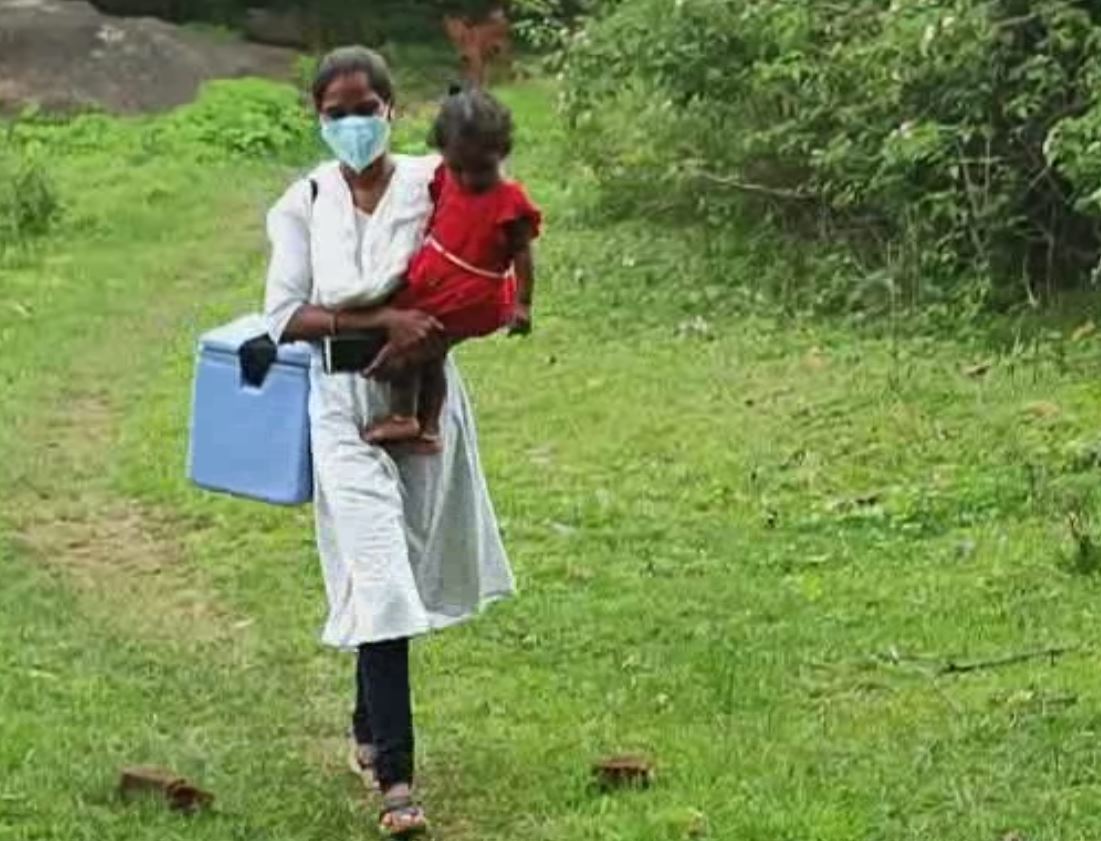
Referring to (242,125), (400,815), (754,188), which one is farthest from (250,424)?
(242,125)

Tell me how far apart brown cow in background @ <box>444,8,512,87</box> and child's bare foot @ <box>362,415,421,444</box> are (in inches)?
711

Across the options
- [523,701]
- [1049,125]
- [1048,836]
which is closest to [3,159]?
[1049,125]

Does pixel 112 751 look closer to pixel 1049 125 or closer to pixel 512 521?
pixel 512 521

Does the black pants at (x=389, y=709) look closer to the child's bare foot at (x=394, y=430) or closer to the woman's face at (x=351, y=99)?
the child's bare foot at (x=394, y=430)

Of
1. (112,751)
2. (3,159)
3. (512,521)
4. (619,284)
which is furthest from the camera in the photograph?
(3,159)

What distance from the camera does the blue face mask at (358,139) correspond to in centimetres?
529

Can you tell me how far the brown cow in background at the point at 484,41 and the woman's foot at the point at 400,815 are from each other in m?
18.2

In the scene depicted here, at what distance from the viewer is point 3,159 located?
1788 centimetres

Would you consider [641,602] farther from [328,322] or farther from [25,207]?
[25,207]

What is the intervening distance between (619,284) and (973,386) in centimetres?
369

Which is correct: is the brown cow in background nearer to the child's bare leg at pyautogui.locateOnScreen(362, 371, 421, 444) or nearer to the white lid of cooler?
the white lid of cooler

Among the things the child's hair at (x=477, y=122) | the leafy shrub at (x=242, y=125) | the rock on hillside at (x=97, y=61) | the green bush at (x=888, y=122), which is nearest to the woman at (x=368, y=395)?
the child's hair at (x=477, y=122)

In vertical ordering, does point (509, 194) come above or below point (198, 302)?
above

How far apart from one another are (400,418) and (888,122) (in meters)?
7.10
